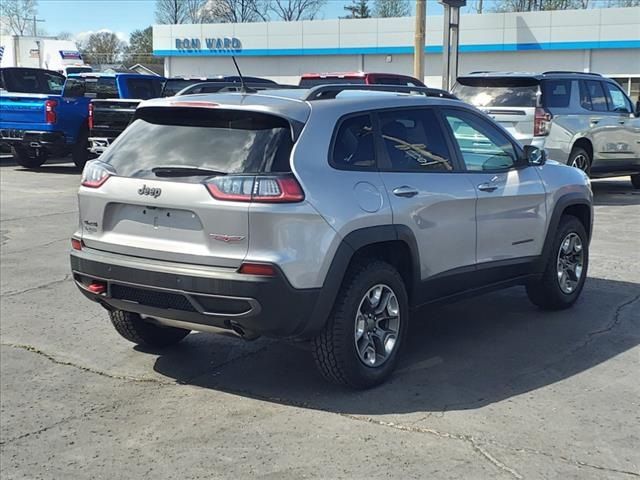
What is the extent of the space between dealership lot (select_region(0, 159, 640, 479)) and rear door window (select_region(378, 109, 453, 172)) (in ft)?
4.39

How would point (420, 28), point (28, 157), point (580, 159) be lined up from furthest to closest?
point (420, 28) < point (28, 157) < point (580, 159)

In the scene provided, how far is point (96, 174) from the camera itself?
5.08m

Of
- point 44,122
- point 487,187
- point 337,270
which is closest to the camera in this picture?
point 337,270

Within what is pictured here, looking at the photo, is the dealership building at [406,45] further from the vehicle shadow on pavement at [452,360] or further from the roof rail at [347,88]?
the roof rail at [347,88]

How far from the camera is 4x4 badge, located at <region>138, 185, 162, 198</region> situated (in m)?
4.73

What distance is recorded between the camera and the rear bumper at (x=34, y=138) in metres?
17.3

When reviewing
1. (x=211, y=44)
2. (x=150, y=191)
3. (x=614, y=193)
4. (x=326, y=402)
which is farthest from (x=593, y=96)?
(x=211, y=44)

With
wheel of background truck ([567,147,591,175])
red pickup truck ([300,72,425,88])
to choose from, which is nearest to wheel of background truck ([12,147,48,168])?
red pickup truck ([300,72,425,88])

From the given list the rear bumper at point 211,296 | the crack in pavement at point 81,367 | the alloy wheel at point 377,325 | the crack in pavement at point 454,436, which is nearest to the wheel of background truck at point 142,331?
the crack in pavement at point 81,367

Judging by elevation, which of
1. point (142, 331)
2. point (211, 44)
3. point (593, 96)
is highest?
point (211, 44)

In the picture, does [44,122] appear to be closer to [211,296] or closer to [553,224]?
[553,224]

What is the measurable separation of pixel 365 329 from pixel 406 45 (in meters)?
39.4

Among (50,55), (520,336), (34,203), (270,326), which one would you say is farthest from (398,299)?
(50,55)

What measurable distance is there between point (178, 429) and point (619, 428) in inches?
95.6
